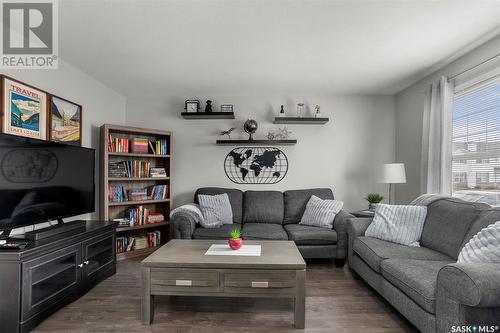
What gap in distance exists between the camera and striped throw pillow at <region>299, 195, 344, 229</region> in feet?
11.7

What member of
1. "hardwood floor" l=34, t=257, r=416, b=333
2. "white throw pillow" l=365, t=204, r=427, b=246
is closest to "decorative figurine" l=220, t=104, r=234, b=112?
"white throw pillow" l=365, t=204, r=427, b=246

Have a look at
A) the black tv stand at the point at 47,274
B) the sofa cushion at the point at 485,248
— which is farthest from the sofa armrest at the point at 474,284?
the black tv stand at the point at 47,274

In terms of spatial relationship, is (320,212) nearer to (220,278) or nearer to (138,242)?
(220,278)

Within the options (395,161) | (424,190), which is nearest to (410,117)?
(395,161)

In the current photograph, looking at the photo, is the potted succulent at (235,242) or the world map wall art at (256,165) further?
A: the world map wall art at (256,165)

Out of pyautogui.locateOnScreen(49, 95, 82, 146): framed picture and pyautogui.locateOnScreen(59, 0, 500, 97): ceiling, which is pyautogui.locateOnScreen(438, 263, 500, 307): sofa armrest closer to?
pyautogui.locateOnScreen(59, 0, 500, 97): ceiling

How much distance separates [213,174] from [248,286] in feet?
8.38

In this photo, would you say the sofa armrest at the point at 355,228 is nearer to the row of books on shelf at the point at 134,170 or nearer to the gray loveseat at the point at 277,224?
the gray loveseat at the point at 277,224

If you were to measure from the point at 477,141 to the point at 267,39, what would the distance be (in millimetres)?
2404

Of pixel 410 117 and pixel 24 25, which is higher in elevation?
pixel 24 25

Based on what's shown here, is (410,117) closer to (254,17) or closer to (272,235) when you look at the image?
(272,235)

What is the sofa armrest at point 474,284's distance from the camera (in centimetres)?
140

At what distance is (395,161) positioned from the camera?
14.4 feet

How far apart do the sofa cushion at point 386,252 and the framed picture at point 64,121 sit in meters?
3.38
